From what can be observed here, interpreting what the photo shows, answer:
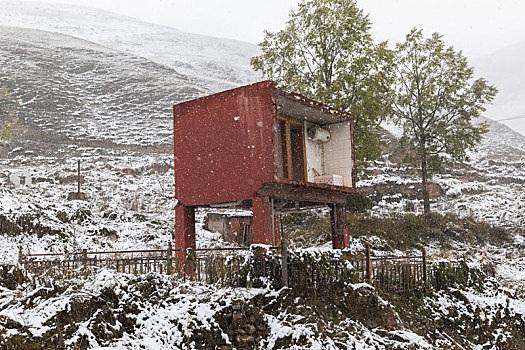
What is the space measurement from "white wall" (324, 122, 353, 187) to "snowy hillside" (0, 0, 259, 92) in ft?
204

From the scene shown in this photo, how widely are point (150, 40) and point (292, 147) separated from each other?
105467mm

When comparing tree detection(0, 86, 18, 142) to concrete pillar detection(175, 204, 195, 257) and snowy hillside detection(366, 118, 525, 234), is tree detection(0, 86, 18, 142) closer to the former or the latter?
concrete pillar detection(175, 204, 195, 257)

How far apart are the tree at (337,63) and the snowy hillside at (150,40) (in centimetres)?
5053

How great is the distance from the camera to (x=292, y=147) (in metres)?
16.7

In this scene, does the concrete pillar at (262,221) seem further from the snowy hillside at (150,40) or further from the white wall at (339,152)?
the snowy hillside at (150,40)

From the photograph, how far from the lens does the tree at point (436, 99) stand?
29.3 m

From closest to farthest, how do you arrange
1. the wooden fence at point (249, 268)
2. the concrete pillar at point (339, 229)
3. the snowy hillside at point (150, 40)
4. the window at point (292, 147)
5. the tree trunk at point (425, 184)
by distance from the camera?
the wooden fence at point (249, 268) → the window at point (292, 147) → the concrete pillar at point (339, 229) → the tree trunk at point (425, 184) → the snowy hillside at point (150, 40)

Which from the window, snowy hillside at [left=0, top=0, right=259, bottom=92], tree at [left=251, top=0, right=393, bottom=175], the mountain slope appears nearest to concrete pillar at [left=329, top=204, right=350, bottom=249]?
the window

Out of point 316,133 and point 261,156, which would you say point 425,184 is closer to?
point 316,133

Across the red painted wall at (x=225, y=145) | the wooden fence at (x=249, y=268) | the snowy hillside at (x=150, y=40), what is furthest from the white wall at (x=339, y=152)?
the snowy hillside at (x=150, y=40)

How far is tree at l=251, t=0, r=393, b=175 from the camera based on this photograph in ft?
83.2

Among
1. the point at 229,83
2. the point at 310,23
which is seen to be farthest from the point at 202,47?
the point at 310,23

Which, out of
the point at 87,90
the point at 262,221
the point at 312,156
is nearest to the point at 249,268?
the point at 262,221

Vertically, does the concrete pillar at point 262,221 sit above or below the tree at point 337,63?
below
